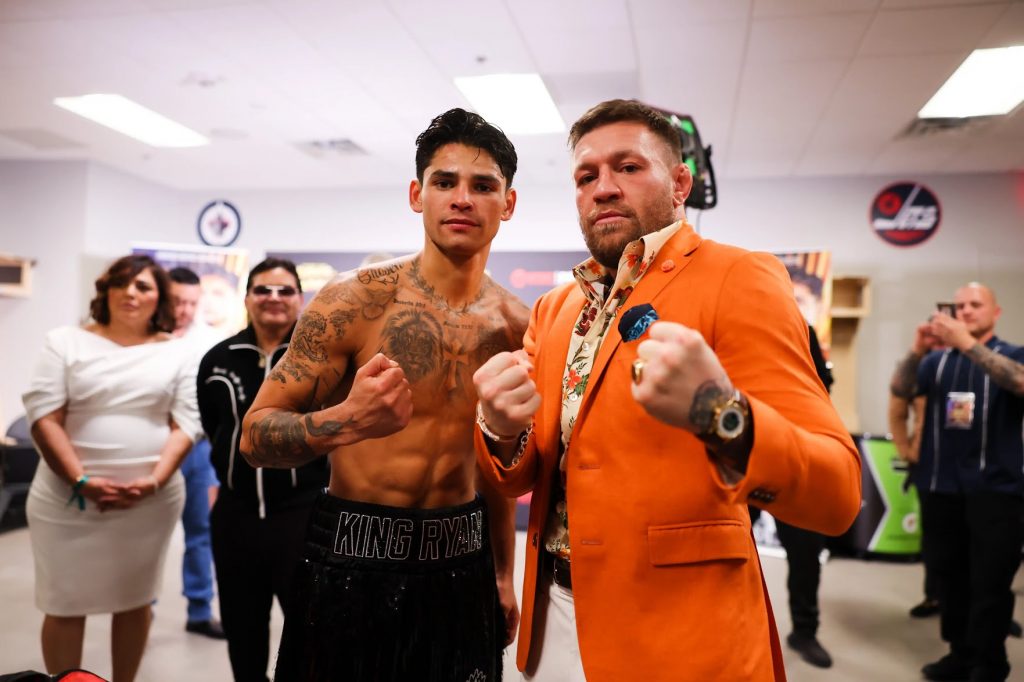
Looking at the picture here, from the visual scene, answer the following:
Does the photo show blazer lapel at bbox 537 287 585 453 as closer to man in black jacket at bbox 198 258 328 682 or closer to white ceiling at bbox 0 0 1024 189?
man in black jacket at bbox 198 258 328 682

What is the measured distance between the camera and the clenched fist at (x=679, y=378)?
84 cm

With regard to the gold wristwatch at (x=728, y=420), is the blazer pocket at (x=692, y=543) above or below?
below

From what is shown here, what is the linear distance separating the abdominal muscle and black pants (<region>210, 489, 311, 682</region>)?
90 centimetres

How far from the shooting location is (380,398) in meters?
1.28

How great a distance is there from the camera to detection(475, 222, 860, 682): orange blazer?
106 cm

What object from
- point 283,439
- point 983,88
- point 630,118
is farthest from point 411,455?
point 983,88

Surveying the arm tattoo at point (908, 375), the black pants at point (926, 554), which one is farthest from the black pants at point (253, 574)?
the arm tattoo at point (908, 375)

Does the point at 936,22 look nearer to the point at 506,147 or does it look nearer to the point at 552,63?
the point at 552,63

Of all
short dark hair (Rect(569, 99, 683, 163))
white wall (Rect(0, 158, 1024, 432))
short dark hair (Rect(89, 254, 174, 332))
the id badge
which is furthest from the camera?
white wall (Rect(0, 158, 1024, 432))

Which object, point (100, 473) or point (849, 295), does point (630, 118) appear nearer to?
point (100, 473)

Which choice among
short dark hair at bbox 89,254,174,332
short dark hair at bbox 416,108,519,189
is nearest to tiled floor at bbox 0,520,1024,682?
short dark hair at bbox 89,254,174,332

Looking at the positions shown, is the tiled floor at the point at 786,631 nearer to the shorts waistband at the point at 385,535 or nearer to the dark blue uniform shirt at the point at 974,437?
the dark blue uniform shirt at the point at 974,437

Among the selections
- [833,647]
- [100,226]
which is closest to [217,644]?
[833,647]

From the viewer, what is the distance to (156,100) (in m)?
5.53
